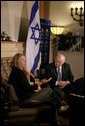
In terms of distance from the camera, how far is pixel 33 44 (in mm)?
4953

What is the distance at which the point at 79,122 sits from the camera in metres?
2.13

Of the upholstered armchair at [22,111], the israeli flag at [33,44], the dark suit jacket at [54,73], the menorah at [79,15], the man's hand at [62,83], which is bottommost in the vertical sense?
the upholstered armchair at [22,111]

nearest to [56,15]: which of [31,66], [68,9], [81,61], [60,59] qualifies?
[68,9]

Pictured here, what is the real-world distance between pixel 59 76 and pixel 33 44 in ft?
4.68

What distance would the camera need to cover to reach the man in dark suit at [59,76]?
11.9 feet

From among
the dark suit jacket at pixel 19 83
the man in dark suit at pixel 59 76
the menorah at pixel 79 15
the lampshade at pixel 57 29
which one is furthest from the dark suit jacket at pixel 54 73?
the menorah at pixel 79 15

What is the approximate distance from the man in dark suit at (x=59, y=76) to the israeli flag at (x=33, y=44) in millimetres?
1105

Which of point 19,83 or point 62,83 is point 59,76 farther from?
point 19,83

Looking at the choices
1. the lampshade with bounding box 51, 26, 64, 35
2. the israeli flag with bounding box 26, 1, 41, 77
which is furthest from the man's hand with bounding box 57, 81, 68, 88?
the lampshade with bounding box 51, 26, 64, 35

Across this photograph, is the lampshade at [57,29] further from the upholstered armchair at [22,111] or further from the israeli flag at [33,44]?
the upholstered armchair at [22,111]

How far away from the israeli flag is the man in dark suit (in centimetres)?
110

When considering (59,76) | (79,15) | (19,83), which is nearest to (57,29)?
(79,15)

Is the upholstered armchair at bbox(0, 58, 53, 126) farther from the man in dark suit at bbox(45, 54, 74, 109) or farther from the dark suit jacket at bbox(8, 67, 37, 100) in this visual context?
the man in dark suit at bbox(45, 54, 74, 109)

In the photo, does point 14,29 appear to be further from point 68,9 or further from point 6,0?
point 68,9
